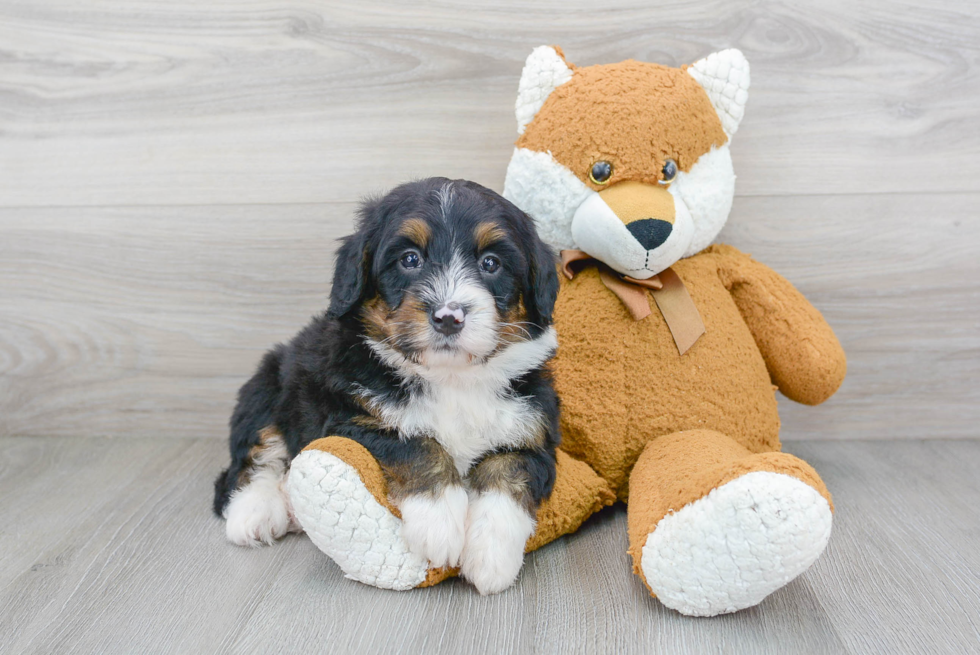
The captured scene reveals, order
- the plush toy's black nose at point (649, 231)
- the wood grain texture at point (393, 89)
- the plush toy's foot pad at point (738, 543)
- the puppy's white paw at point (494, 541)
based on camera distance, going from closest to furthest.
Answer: the plush toy's foot pad at point (738, 543) < the puppy's white paw at point (494, 541) < the plush toy's black nose at point (649, 231) < the wood grain texture at point (393, 89)

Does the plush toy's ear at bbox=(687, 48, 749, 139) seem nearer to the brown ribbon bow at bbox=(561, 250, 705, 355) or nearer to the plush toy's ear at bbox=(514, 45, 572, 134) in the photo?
the plush toy's ear at bbox=(514, 45, 572, 134)

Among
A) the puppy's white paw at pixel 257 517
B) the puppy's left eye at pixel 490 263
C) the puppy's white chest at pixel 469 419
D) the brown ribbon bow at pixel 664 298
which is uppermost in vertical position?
the puppy's left eye at pixel 490 263

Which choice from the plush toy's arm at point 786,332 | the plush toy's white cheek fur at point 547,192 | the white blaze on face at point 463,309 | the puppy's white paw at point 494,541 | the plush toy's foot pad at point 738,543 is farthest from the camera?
the plush toy's arm at point 786,332

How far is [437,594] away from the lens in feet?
5.59

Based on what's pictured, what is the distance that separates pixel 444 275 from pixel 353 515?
0.57 m

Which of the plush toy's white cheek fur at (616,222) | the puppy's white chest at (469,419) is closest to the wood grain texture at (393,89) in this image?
the plush toy's white cheek fur at (616,222)

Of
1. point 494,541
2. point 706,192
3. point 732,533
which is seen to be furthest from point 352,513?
point 706,192

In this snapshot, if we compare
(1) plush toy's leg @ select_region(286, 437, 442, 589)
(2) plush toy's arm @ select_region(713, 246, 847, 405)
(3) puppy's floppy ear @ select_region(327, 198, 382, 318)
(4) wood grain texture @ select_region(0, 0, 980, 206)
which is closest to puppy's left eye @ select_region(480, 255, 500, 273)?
(3) puppy's floppy ear @ select_region(327, 198, 382, 318)

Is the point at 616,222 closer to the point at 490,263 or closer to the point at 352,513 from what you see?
the point at 490,263

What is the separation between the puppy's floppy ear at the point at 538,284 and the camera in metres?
1.76

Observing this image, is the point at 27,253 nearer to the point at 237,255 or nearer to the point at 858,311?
the point at 237,255

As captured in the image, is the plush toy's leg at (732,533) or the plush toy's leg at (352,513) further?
the plush toy's leg at (352,513)

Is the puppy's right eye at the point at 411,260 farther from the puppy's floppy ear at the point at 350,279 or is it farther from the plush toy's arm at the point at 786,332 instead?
the plush toy's arm at the point at 786,332

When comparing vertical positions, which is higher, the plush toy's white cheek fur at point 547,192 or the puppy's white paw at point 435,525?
the plush toy's white cheek fur at point 547,192
